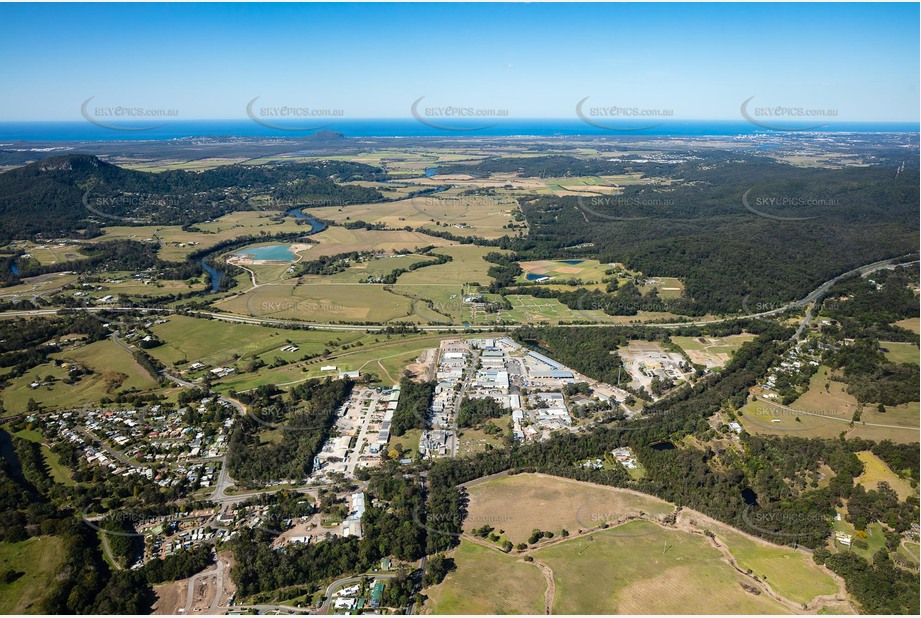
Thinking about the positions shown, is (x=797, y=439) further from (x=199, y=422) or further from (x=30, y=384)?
(x=30, y=384)

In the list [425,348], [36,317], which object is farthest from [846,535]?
[36,317]

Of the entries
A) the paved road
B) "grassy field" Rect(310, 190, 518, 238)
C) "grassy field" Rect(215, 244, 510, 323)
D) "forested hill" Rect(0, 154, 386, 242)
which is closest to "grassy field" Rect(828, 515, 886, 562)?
the paved road

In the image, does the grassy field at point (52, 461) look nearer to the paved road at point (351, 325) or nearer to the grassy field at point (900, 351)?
the paved road at point (351, 325)

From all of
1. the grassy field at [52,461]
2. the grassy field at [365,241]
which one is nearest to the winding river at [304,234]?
the grassy field at [365,241]

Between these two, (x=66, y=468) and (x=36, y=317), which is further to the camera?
(x=36, y=317)

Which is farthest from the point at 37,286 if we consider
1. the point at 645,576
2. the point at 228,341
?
the point at 645,576

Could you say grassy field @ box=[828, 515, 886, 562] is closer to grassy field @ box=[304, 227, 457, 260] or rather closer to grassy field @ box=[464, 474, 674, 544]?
grassy field @ box=[464, 474, 674, 544]
